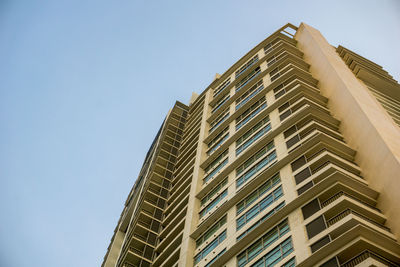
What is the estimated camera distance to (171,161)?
6369 centimetres

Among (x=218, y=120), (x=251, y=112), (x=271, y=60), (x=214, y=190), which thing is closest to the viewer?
(x=214, y=190)

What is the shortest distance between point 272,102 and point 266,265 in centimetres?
2213

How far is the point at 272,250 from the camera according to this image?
30.1 metres

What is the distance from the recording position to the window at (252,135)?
44.6m

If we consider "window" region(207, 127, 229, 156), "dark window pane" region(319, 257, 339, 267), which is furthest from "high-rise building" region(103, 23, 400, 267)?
"window" region(207, 127, 229, 156)

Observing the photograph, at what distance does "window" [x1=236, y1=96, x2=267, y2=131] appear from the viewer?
49719mm

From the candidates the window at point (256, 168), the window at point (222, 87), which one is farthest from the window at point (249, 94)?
the window at point (256, 168)

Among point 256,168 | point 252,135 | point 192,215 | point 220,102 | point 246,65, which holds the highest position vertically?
point 246,65

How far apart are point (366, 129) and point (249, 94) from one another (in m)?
20.1

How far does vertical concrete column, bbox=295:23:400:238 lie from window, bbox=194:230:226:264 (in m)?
11.5

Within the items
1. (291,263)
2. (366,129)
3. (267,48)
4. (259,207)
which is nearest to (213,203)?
(259,207)

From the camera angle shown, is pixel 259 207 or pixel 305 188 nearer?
pixel 305 188

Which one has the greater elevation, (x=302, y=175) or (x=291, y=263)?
(x=302, y=175)

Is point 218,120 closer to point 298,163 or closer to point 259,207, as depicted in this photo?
point 298,163
